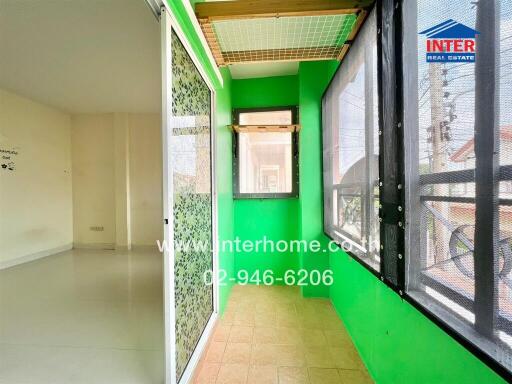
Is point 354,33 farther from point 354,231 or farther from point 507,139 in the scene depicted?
point 354,231

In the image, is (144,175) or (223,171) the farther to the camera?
(144,175)

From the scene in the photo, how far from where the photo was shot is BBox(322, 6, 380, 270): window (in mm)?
1261

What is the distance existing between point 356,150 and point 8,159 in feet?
17.1

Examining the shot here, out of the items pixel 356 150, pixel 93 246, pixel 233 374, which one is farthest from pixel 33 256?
pixel 356 150

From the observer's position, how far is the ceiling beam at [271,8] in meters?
1.24

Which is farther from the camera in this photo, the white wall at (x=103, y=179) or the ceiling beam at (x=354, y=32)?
the white wall at (x=103, y=179)

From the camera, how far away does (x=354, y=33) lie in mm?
1407

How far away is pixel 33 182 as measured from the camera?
383cm

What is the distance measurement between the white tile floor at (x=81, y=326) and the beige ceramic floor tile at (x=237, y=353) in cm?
47

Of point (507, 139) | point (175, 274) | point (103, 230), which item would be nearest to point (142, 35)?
point (175, 274)

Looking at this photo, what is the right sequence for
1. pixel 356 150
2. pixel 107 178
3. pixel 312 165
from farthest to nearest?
pixel 107 178 < pixel 312 165 < pixel 356 150

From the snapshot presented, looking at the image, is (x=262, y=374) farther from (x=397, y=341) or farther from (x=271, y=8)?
(x=271, y=8)

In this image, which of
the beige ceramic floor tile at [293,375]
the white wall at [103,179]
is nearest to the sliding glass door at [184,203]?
the beige ceramic floor tile at [293,375]

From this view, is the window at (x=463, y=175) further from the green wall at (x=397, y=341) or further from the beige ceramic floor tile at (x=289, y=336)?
the beige ceramic floor tile at (x=289, y=336)
